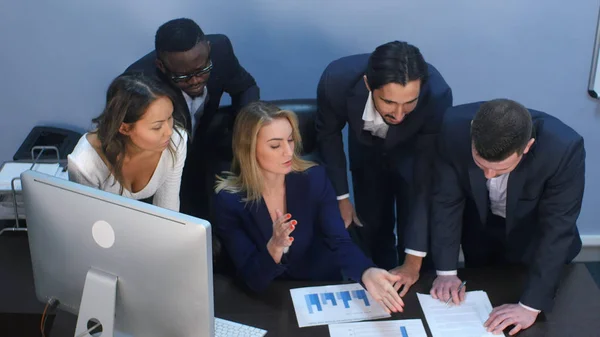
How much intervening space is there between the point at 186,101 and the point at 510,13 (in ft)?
5.00

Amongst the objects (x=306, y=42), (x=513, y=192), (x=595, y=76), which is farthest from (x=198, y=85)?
(x=595, y=76)

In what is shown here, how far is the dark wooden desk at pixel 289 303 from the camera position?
1.97 m

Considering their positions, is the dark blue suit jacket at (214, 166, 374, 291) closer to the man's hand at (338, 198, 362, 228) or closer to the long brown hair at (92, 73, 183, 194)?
the man's hand at (338, 198, 362, 228)

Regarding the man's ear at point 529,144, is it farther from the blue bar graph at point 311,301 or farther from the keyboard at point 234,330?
the keyboard at point 234,330

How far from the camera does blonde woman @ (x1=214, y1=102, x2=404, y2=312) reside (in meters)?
2.20

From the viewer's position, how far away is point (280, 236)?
6.81ft

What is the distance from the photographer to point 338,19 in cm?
308

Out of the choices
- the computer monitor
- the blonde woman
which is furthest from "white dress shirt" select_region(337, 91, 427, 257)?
the computer monitor

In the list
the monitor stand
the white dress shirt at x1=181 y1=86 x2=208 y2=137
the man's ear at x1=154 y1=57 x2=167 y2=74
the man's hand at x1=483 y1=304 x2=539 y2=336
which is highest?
the man's ear at x1=154 y1=57 x2=167 y2=74

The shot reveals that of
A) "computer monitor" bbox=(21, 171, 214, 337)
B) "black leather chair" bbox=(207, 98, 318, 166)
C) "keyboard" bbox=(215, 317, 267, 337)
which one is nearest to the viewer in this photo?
"computer monitor" bbox=(21, 171, 214, 337)

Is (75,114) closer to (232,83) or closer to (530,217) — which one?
(232,83)

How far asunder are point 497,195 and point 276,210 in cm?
74

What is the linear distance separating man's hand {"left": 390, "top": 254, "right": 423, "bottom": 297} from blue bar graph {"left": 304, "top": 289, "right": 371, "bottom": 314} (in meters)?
0.11

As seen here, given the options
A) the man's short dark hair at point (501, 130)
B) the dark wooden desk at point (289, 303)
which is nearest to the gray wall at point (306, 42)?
the dark wooden desk at point (289, 303)
